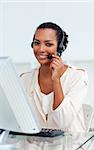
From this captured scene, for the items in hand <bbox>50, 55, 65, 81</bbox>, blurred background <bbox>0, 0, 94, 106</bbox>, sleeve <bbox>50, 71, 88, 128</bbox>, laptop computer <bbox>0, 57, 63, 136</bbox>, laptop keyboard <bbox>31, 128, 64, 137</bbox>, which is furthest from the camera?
blurred background <bbox>0, 0, 94, 106</bbox>

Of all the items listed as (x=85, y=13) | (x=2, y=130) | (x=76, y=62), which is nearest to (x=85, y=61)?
(x=76, y=62)

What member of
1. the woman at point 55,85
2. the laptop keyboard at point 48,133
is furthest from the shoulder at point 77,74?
the laptop keyboard at point 48,133

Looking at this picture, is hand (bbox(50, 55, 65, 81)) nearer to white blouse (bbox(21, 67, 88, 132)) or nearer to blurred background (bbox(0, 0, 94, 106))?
white blouse (bbox(21, 67, 88, 132))

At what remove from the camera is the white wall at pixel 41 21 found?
262 cm

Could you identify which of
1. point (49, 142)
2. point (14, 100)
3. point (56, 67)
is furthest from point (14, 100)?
point (56, 67)

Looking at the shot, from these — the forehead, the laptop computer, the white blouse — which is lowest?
the white blouse

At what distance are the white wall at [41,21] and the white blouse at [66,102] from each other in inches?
33.2

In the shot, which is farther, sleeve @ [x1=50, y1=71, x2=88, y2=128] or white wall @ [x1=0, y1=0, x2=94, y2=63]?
white wall @ [x1=0, y1=0, x2=94, y2=63]

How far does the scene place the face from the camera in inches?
69.7

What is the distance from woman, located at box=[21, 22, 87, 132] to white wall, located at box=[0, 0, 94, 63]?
78 centimetres

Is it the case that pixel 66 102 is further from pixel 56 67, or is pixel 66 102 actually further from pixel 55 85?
pixel 56 67

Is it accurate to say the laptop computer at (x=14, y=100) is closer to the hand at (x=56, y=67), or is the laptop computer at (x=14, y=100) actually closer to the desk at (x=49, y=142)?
the desk at (x=49, y=142)

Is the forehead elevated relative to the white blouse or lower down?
elevated

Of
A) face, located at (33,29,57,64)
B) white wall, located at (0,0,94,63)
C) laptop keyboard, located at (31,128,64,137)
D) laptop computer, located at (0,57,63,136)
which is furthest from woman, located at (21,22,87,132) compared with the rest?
white wall, located at (0,0,94,63)
